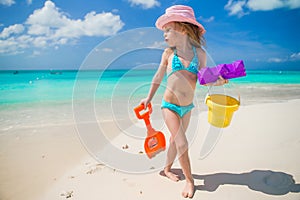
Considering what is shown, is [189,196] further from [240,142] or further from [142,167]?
[240,142]

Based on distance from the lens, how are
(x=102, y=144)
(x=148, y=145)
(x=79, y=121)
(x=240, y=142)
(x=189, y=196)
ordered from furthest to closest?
(x=79, y=121)
(x=102, y=144)
(x=240, y=142)
(x=148, y=145)
(x=189, y=196)

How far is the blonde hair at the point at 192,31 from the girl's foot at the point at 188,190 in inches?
35.1

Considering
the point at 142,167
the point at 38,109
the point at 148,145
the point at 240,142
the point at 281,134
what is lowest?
the point at 142,167

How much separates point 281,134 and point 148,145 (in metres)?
1.32

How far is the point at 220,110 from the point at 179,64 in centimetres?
38

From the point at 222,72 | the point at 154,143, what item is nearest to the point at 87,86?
the point at 154,143

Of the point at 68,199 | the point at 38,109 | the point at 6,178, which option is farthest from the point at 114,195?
the point at 38,109

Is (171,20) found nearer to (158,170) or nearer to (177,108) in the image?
(177,108)

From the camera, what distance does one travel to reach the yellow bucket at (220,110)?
1.43 meters

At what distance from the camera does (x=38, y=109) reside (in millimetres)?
4387

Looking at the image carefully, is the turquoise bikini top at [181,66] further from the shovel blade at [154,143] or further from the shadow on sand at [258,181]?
the shadow on sand at [258,181]

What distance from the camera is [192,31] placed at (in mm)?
1621

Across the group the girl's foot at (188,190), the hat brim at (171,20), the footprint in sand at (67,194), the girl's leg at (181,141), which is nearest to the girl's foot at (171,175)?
the girl's leg at (181,141)

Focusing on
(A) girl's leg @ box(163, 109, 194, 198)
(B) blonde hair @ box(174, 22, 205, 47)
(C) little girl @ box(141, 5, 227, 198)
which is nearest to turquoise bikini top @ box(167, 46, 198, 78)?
(C) little girl @ box(141, 5, 227, 198)
